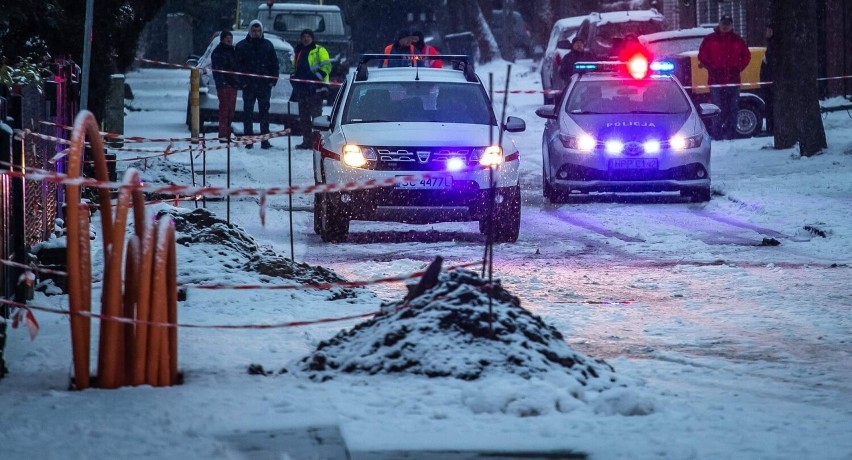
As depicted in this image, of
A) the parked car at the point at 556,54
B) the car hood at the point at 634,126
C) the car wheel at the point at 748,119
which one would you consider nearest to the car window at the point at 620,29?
the parked car at the point at 556,54

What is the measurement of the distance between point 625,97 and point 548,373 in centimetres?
1156

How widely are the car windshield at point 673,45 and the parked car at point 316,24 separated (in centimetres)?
1171

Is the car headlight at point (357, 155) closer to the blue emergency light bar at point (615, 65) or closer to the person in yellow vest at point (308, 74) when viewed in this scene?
the blue emergency light bar at point (615, 65)

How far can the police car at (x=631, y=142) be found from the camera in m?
16.9

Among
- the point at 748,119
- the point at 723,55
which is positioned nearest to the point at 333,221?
the point at 723,55

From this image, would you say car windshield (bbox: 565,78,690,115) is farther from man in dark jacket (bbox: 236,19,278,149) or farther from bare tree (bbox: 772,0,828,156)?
man in dark jacket (bbox: 236,19,278,149)

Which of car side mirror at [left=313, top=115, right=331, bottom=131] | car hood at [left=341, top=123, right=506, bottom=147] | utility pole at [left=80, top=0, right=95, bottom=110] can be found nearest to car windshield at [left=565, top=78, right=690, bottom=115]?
car hood at [left=341, top=123, right=506, bottom=147]

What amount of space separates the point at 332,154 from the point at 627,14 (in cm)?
1894

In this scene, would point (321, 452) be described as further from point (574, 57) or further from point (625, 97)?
point (574, 57)

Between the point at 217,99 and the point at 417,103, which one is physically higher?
the point at 217,99

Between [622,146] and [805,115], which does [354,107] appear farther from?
[805,115]

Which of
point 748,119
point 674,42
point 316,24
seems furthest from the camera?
point 316,24

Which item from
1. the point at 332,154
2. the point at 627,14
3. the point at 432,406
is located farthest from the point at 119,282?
the point at 627,14

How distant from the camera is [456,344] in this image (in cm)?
701
